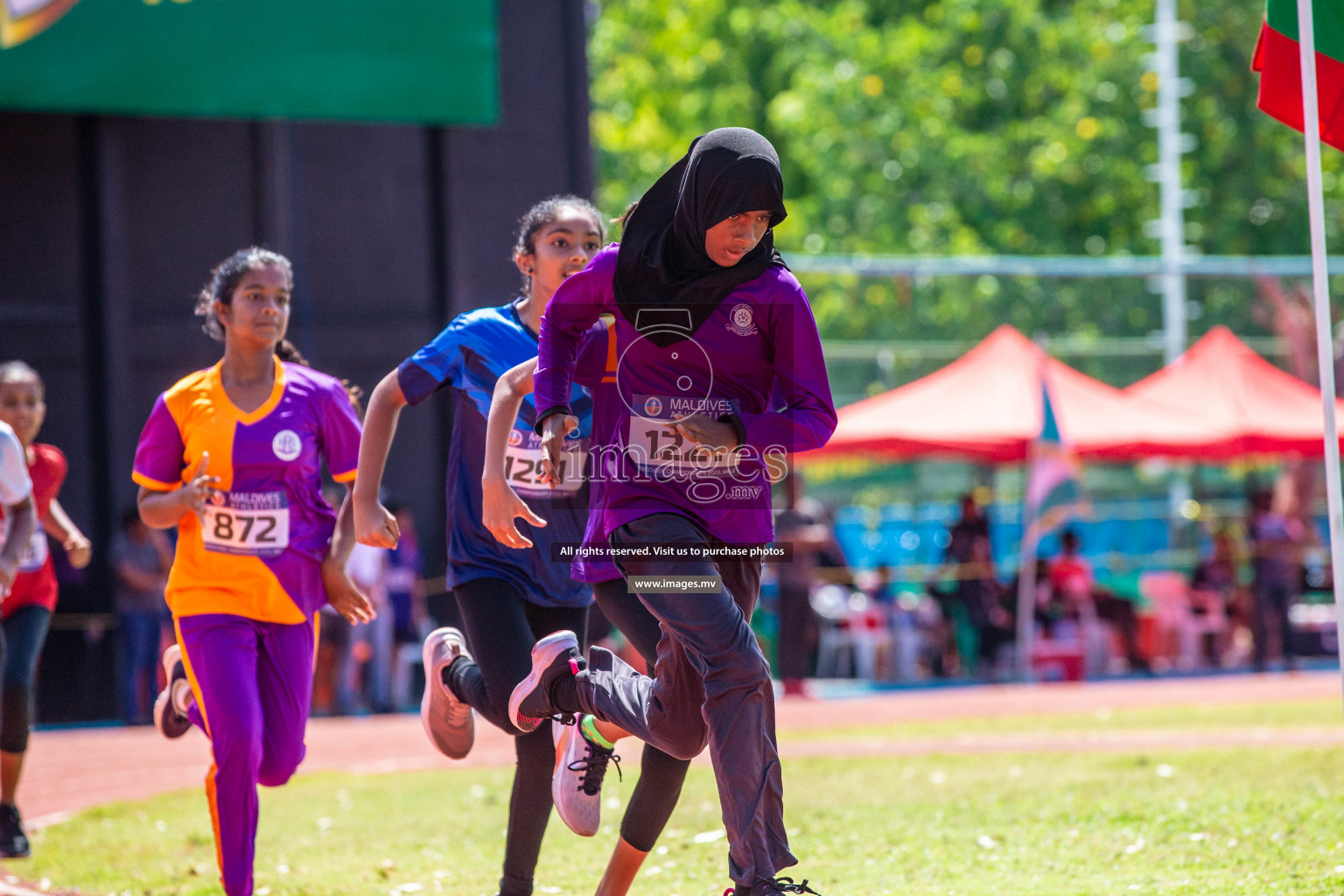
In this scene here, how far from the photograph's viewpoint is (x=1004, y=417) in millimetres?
17672

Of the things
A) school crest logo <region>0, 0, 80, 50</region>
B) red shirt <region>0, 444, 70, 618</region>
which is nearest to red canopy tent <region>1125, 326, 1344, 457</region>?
school crest logo <region>0, 0, 80, 50</region>

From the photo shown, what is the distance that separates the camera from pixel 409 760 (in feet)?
37.4

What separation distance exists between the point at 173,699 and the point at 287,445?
1.20 metres

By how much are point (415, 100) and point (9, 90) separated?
11.4 ft

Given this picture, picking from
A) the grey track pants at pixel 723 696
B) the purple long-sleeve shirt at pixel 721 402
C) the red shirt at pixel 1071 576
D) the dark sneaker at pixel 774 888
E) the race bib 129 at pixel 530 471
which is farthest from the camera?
A: the red shirt at pixel 1071 576

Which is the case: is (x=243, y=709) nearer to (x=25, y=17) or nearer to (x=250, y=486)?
(x=250, y=486)

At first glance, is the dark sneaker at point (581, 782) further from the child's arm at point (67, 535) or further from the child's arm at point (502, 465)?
the child's arm at point (67, 535)

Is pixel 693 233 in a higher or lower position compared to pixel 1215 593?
higher

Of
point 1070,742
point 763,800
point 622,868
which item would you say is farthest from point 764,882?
point 1070,742

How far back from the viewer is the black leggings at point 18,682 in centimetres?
736

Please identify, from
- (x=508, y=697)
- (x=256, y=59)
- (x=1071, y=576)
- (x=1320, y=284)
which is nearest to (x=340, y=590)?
(x=508, y=697)

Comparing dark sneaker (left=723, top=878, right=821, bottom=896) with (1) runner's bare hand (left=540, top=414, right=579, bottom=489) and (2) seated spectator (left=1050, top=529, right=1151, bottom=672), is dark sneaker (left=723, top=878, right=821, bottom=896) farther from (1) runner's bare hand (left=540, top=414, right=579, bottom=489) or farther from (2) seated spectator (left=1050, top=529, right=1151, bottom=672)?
(2) seated spectator (left=1050, top=529, right=1151, bottom=672)

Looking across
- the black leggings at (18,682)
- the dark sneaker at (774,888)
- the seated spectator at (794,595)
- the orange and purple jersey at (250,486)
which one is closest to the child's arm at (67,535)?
the black leggings at (18,682)

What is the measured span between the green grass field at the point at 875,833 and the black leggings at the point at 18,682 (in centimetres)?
58
